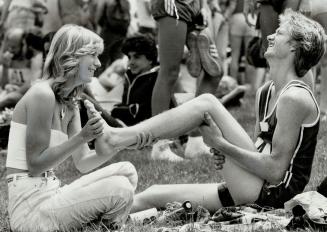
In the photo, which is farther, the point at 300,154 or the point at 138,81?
the point at 138,81

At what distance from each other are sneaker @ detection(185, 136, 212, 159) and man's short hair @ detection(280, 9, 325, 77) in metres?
2.35

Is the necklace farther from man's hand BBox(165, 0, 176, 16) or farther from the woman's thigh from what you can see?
man's hand BBox(165, 0, 176, 16)

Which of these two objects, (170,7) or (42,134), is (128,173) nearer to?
(42,134)

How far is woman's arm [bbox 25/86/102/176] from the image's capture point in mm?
4227

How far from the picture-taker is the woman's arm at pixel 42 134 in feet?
13.9

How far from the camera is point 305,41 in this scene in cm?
479

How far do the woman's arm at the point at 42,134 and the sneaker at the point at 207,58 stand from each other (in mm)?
2839

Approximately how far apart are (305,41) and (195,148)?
2.56 m

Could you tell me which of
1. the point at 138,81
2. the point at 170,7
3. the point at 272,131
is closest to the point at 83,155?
the point at 272,131

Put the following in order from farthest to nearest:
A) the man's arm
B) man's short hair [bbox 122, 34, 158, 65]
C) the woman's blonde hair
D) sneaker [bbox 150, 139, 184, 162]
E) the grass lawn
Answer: man's short hair [bbox 122, 34, 158, 65] < sneaker [bbox 150, 139, 184, 162] < the grass lawn < the man's arm < the woman's blonde hair

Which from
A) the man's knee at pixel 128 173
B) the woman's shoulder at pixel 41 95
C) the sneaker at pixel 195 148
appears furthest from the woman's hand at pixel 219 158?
the sneaker at pixel 195 148

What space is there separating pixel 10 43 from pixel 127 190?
19.6ft

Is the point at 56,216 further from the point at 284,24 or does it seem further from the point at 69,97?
the point at 284,24

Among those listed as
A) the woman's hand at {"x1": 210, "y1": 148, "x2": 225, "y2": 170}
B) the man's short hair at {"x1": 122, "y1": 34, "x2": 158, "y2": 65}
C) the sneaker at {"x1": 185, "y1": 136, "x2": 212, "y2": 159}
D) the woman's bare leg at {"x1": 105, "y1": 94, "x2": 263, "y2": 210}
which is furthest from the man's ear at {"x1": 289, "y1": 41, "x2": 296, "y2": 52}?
the man's short hair at {"x1": 122, "y1": 34, "x2": 158, "y2": 65}
